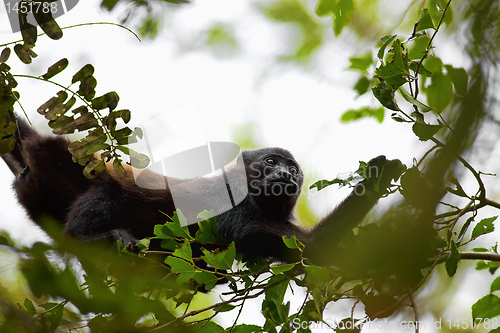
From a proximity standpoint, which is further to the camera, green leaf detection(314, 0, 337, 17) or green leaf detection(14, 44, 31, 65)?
green leaf detection(314, 0, 337, 17)

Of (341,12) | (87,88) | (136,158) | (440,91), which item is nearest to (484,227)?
(440,91)

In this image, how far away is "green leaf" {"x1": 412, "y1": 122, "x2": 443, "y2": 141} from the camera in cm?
201

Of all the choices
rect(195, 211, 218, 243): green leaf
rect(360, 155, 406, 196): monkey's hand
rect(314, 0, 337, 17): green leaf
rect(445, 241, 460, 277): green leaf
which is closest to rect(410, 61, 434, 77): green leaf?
rect(360, 155, 406, 196): monkey's hand

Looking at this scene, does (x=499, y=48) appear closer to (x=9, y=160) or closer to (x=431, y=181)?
(x=431, y=181)

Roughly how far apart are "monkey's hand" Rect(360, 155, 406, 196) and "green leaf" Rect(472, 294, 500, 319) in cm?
82

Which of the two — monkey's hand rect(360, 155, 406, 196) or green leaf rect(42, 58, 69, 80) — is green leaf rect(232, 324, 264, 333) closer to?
monkey's hand rect(360, 155, 406, 196)

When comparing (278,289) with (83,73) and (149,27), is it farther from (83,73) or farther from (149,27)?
(149,27)

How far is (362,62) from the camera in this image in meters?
3.30

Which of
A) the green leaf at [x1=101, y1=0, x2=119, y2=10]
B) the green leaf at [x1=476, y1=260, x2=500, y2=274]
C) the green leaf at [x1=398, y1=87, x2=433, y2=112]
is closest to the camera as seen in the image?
the green leaf at [x1=398, y1=87, x2=433, y2=112]

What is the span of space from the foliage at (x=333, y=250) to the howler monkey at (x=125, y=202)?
70cm

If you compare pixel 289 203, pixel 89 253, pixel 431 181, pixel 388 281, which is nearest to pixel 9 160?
pixel 289 203

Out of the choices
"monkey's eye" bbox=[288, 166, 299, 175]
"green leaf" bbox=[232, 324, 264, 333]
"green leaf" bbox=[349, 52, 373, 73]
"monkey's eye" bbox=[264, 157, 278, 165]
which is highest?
"green leaf" bbox=[349, 52, 373, 73]

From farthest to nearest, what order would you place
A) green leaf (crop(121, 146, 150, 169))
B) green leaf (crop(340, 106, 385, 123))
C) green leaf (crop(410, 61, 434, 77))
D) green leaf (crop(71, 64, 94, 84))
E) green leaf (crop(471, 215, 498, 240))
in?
1. green leaf (crop(340, 106, 385, 123))
2. green leaf (crop(121, 146, 150, 169))
3. green leaf (crop(71, 64, 94, 84))
4. green leaf (crop(410, 61, 434, 77))
5. green leaf (crop(471, 215, 498, 240))

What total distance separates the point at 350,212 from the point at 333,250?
3.15 ft
